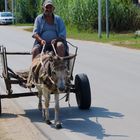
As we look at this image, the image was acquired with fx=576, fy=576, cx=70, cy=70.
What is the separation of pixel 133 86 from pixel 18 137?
571 cm

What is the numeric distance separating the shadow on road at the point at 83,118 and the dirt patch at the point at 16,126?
0.23 meters

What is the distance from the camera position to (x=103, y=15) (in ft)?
140

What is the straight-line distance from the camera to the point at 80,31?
44.0 m

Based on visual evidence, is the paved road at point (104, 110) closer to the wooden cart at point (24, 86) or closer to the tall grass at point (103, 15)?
the wooden cart at point (24, 86)

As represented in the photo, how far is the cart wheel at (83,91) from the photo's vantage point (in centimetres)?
1027

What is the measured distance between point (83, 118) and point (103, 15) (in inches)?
1318

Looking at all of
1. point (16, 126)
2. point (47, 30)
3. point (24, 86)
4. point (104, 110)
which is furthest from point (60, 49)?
point (104, 110)

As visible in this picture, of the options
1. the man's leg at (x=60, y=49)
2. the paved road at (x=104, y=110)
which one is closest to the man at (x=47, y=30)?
the man's leg at (x=60, y=49)

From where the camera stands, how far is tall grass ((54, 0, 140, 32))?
43.2 metres

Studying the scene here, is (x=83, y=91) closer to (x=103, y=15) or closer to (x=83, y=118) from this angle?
(x=83, y=118)

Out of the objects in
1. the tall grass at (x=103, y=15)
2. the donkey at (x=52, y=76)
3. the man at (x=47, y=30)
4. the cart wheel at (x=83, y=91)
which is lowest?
the tall grass at (x=103, y=15)

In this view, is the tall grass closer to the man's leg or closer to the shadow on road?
the shadow on road

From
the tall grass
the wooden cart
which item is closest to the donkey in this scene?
the wooden cart

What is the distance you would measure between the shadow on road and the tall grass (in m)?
32.8
